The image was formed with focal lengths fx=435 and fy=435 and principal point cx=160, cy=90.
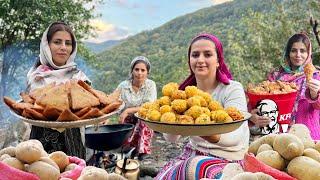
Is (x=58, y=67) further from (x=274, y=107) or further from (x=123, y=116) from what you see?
(x=123, y=116)

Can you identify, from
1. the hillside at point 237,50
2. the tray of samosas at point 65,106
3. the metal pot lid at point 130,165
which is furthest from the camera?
the hillside at point 237,50

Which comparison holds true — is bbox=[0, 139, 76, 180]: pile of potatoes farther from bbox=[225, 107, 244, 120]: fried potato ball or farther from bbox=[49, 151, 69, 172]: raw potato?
bbox=[225, 107, 244, 120]: fried potato ball

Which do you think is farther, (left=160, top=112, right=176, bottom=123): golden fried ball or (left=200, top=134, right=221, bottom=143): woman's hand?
(left=200, top=134, right=221, bottom=143): woman's hand

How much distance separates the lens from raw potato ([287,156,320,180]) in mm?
1520

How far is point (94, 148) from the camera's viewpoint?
3.77 m

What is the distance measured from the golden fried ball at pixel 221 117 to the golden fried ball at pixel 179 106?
186mm

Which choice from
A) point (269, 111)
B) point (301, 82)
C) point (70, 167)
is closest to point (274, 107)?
point (269, 111)

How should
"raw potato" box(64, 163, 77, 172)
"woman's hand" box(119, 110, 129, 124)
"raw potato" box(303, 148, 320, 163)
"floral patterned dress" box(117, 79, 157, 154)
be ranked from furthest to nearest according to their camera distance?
1. "floral patterned dress" box(117, 79, 157, 154)
2. "woman's hand" box(119, 110, 129, 124)
3. "raw potato" box(64, 163, 77, 172)
4. "raw potato" box(303, 148, 320, 163)

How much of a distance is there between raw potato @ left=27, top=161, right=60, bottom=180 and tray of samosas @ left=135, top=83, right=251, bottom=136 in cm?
69

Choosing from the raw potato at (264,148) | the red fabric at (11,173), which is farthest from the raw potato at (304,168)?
the red fabric at (11,173)

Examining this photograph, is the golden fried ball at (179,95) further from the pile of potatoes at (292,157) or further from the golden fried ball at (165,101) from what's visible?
the pile of potatoes at (292,157)

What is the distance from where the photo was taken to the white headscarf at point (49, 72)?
303cm

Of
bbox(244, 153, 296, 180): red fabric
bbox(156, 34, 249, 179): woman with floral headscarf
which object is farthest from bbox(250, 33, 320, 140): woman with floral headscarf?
bbox(244, 153, 296, 180): red fabric

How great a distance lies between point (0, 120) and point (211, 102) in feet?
14.0
